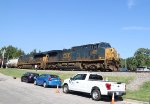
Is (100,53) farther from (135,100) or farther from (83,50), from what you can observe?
(135,100)

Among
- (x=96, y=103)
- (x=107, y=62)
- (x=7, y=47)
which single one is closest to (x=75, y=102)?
(x=96, y=103)

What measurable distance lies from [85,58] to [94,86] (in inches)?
756

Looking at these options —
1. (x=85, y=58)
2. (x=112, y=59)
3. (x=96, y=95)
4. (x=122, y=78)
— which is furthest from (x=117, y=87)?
(x=85, y=58)

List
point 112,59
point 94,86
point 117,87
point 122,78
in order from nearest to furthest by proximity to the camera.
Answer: point 117,87, point 94,86, point 122,78, point 112,59

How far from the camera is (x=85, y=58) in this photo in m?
38.7

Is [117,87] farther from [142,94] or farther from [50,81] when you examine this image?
[50,81]

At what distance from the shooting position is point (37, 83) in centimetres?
3012

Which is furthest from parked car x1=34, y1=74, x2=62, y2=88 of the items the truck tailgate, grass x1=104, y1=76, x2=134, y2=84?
the truck tailgate

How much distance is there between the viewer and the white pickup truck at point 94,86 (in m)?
18.5

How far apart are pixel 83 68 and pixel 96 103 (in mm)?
21365

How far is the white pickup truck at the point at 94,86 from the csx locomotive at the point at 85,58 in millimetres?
12727

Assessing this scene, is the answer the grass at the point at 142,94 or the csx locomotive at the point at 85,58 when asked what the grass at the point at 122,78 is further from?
the csx locomotive at the point at 85,58

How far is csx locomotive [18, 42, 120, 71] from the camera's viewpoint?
115ft

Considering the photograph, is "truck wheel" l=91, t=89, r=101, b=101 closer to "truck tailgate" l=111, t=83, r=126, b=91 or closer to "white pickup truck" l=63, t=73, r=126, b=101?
"white pickup truck" l=63, t=73, r=126, b=101
